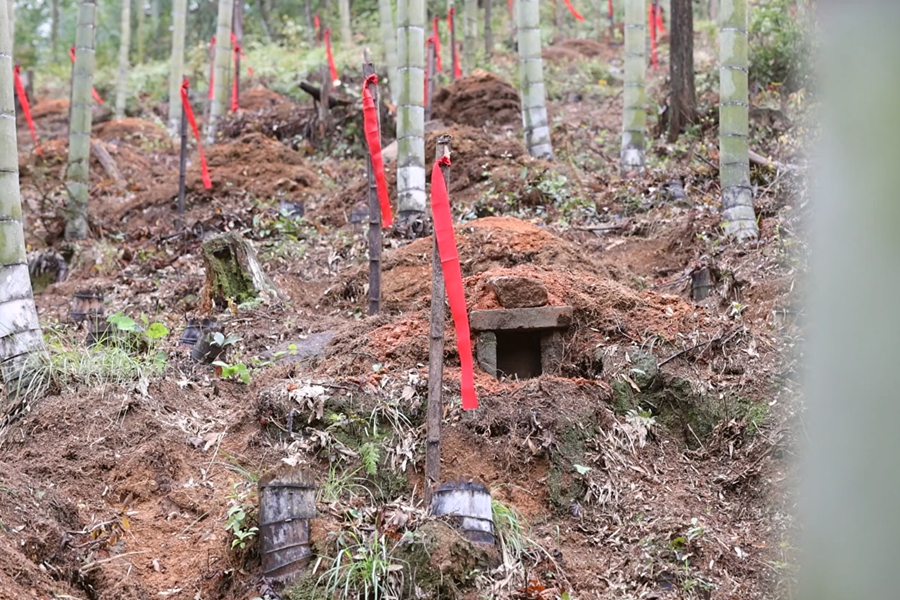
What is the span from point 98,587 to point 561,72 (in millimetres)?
16232

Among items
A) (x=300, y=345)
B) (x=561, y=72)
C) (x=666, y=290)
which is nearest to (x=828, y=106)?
(x=300, y=345)

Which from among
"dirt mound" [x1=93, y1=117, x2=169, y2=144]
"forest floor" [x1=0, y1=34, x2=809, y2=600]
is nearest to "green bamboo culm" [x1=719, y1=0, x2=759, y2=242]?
"forest floor" [x1=0, y1=34, x2=809, y2=600]

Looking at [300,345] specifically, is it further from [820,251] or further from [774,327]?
[820,251]

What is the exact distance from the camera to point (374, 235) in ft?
20.2

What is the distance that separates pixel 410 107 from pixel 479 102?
4886 millimetres

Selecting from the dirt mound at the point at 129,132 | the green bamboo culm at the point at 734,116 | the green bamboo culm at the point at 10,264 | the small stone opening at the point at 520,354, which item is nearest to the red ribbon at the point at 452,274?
the small stone opening at the point at 520,354

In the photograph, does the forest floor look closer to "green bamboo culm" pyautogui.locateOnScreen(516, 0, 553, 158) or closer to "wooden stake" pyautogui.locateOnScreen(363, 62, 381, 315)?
"wooden stake" pyautogui.locateOnScreen(363, 62, 381, 315)

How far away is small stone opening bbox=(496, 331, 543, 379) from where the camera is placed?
561cm

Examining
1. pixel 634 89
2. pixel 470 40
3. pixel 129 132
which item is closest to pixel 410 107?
pixel 634 89

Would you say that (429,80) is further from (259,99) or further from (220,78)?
(259,99)

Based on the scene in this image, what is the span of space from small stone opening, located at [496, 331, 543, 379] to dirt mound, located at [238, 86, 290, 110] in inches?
490

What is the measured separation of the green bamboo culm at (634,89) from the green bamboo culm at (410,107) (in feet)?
8.79

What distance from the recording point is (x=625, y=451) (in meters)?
4.91

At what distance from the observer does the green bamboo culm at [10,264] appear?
542 cm
